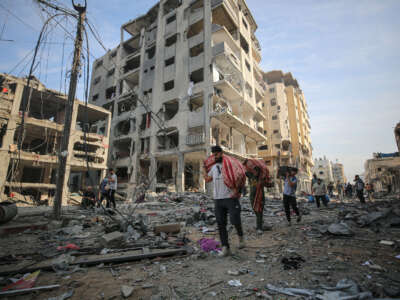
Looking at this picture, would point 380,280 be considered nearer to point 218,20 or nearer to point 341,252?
point 341,252

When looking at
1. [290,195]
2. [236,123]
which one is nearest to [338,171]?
[236,123]

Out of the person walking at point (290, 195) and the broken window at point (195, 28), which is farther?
the broken window at point (195, 28)

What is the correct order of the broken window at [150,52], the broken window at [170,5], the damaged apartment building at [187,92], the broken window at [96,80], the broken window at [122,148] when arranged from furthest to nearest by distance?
the broken window at [96,80] → the broken window at [150,52] → the broken window at [122,148] → the broken window at [170,5] → the damaged apartment building at [187,92]

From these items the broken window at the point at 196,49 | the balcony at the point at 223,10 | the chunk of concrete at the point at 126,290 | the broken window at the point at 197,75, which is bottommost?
the chunk of concrete at the point at 126,290

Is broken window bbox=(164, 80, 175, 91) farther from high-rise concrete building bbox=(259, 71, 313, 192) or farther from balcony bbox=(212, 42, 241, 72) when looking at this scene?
high-rise concrete building bbox=(259, 71, 313, 192)

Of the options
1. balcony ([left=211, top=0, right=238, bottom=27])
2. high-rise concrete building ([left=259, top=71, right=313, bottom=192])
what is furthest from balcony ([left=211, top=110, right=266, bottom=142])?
balcony ([left=211, top=0, right=238, bottom=27])

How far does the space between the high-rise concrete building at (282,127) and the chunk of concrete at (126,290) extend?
34.2 meters

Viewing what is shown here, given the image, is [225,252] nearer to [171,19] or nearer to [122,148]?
[122,148]

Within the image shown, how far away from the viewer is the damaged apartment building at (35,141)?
15.4 m

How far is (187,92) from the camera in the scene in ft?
71.2

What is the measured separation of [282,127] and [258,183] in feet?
121

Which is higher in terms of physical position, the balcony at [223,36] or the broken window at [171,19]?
the broken window at [171,19]

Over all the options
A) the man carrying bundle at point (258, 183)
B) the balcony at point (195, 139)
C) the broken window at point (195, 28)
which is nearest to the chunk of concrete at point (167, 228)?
the man carrying bundle at point (258, 183)

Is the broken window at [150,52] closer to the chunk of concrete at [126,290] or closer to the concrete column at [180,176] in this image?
the concrete column at [180,176]
